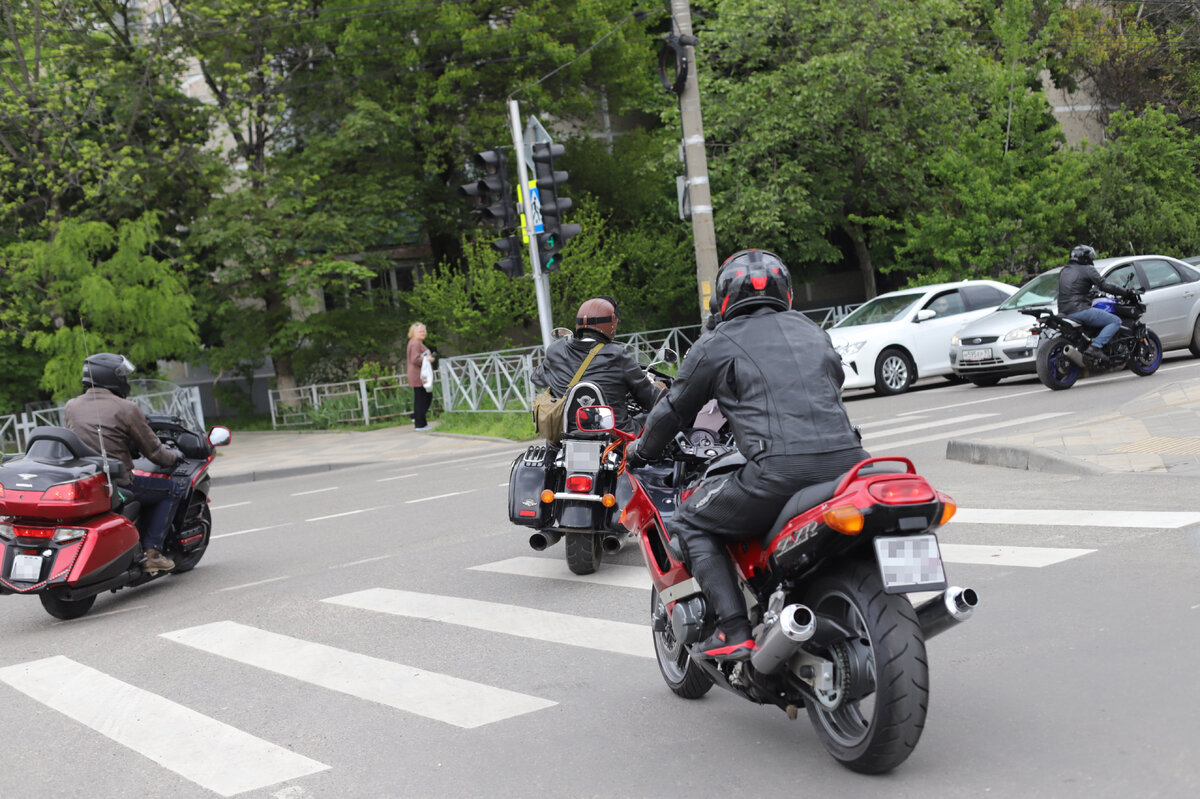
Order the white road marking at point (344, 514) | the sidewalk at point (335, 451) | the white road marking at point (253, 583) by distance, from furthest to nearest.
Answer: the sidewalk at point (335, 451), the white road marking at point (344, 514), the white road marking at point (253, 583)

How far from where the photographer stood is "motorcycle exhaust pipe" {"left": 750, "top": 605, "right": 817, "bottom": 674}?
12.2ft

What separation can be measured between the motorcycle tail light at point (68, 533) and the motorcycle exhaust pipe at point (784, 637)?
18.1 feet

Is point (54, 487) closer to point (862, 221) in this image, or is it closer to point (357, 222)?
point (357, 222)

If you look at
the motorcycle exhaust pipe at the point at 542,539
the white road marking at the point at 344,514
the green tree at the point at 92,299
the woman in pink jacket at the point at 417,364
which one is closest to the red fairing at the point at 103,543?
the motorcycle exhaust pipe at the point at 542,539

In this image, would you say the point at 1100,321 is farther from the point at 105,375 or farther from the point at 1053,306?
the point at 105,375

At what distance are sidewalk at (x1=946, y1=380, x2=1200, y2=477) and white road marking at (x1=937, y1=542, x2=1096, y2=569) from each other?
7.50 ft

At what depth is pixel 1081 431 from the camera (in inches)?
433

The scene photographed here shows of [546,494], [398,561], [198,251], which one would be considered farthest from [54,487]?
[198,251]

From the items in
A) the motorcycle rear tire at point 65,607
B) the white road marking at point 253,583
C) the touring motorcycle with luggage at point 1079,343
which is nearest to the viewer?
the motorcycle rear tire at point 65,607

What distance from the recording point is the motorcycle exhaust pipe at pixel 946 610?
3.68 m

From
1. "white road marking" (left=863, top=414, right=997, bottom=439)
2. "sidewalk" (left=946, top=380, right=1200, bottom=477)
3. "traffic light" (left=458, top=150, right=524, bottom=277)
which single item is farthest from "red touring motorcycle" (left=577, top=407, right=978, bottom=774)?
"traffic light" (left=458, top=150, right=524, bottom=277)

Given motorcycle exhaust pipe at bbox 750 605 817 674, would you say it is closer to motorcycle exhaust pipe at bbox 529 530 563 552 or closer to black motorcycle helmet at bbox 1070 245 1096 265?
motorcycle exhaust pipe at bbox 529 530 563 552

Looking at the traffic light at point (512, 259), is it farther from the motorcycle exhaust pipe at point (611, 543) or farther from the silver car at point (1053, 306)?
the motorcycle exhaust pipe at point (611, 543)

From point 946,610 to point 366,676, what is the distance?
10.3 ft
